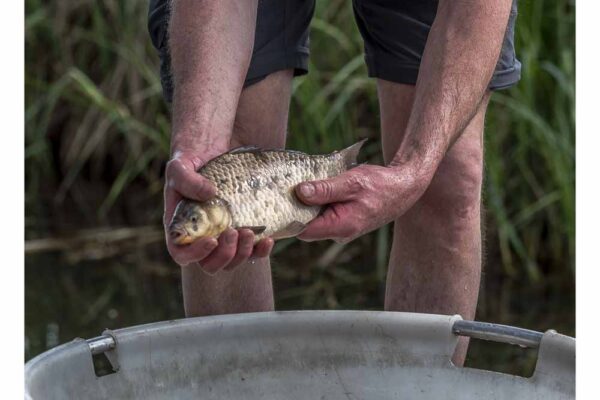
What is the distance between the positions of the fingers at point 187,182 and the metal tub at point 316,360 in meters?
0.29

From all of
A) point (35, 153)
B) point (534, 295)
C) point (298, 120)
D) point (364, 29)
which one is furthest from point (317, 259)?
point (364, 29)

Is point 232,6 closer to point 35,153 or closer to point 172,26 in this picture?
point 172,26

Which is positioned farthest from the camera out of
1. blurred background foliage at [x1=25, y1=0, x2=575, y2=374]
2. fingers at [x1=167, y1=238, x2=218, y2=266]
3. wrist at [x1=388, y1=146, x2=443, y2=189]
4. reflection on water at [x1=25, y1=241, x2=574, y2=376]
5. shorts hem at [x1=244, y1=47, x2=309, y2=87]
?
blurred background foliage at [x1=25, y1=0, x2=575, y2=374]

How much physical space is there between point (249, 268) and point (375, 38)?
0.49m

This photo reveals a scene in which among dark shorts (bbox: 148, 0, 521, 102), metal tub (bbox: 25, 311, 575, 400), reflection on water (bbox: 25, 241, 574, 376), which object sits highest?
dark shorts (bbox: 148, 0, 521, 102)

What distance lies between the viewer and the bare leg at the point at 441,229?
2150mm

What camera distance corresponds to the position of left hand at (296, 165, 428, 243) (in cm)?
165

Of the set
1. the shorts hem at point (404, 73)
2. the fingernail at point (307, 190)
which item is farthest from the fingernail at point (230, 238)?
the shorts hem at point (404, 73)

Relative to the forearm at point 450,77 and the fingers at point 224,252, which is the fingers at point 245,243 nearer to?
the fingers at point 224,252

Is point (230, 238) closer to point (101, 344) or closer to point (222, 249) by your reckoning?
point (222, 249)

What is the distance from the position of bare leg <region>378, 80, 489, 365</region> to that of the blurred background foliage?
0.95m

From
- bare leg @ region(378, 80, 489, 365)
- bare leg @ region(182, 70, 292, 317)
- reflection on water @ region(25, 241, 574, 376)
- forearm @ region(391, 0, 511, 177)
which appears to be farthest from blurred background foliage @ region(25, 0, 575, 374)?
forearm @ region(391, 0, 511, 177)

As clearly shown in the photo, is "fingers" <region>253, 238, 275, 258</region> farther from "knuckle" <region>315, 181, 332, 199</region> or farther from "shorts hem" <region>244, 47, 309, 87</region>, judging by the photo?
"shorts hem" <region>244, 47, 309, 87</region>
